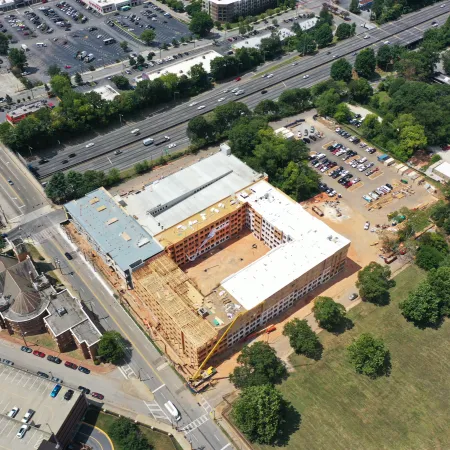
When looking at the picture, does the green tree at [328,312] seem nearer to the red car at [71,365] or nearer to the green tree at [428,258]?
the green tree at [428,258]

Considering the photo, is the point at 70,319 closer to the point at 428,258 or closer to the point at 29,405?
the point at 29,405

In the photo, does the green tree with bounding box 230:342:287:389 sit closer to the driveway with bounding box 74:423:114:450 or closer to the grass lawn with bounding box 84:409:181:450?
the grass lawn with bounding box 84:409:181:450

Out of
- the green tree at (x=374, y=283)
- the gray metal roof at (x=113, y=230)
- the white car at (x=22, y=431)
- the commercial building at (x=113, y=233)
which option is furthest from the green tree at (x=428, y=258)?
the white car at (x=22, y=431)

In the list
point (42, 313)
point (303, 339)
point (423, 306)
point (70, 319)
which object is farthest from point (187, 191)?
point (423, 306)

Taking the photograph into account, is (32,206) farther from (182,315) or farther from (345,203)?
(345,203)

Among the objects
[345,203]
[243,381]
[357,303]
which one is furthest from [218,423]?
[345,203]

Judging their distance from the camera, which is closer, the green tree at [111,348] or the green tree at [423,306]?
the green tree at [111,348]

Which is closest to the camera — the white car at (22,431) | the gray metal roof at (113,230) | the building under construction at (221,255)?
the white car at (22,431)
